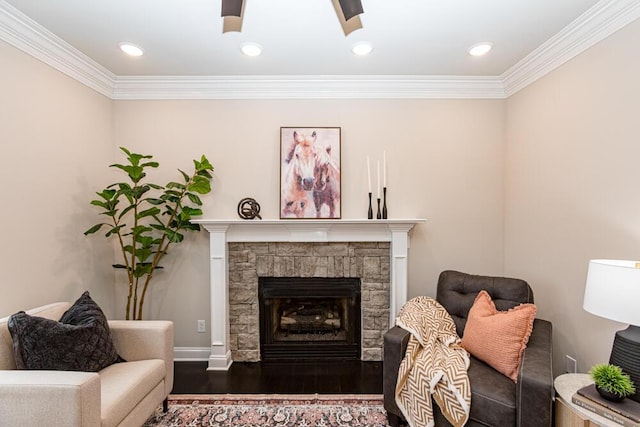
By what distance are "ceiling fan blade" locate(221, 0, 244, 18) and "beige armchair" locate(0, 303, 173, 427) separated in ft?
5.64

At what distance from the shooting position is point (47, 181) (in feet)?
7.50

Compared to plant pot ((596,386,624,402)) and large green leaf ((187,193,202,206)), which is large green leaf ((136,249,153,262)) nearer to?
large green leaf ((187,193,202,206))

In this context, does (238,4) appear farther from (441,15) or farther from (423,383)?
(423,383)

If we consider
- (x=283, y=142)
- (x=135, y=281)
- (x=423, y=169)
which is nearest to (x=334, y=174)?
(x=283, y=142)

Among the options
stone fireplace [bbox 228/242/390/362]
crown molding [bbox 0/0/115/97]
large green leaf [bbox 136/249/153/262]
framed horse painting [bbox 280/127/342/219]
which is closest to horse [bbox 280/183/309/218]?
framed horse painting [bbox 280/127/342/219]

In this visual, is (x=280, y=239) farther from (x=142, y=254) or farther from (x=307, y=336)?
(x=142, y=254)

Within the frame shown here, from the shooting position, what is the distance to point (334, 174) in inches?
117

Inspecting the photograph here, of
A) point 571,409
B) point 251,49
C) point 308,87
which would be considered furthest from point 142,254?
point 571,409

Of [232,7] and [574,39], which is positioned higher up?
[574,39]

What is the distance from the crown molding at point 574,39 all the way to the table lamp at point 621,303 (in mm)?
1476

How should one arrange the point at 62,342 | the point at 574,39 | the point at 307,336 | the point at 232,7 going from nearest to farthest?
the point at 232,7
the point at 62,342
the point at 574,39
the point at 307,336

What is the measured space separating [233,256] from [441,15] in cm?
251

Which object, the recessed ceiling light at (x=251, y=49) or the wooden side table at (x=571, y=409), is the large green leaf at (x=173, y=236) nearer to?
the recessed ceiling light at (x=251, y=49)

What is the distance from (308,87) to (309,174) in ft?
2.68
